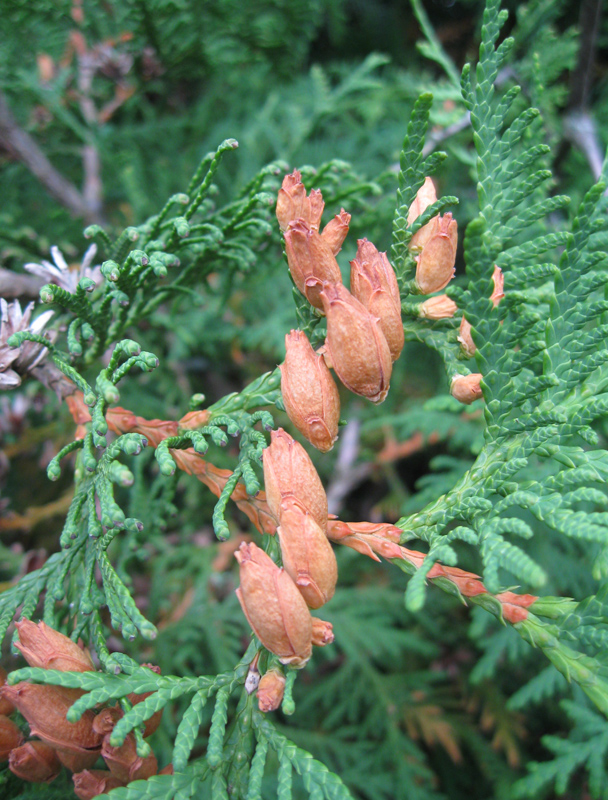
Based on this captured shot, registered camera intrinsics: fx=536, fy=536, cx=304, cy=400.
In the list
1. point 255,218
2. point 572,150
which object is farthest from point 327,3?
point 255,218

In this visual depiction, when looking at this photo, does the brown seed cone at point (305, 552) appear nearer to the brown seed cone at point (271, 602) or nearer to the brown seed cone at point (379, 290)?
the brown seed cone at point (271, 602)

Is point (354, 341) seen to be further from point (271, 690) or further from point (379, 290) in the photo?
point (271, 690)

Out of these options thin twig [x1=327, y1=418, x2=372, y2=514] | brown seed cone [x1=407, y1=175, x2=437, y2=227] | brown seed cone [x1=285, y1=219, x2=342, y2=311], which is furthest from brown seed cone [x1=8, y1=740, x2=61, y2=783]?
thin twig [x1=327, y1=418, x2=372, y2=514]

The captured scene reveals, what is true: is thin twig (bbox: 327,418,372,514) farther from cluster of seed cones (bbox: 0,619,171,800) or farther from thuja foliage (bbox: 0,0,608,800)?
cluster of seed cones (bbox: 0,619,171,800)

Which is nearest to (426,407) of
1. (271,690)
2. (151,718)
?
(271,690)

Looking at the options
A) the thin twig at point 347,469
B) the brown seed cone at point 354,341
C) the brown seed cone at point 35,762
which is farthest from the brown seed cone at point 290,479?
the thin twig at point 347,469

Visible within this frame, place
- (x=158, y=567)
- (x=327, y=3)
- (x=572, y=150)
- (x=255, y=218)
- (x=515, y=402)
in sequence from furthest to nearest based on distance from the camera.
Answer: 1. (x=327, y=3)
2. (x=572, y=150)
3. (x=158, y=567)
4. (x=255, y=218)
5. (x=515, y=402)

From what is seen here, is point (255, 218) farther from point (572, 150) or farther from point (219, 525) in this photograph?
point (572, 150)
